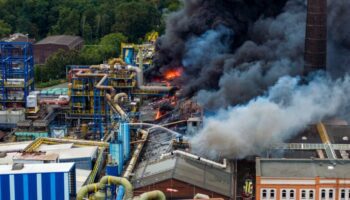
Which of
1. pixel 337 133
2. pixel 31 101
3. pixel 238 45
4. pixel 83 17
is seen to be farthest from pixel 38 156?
pixel 83 17

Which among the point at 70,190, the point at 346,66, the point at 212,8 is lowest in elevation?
the point at 70,190

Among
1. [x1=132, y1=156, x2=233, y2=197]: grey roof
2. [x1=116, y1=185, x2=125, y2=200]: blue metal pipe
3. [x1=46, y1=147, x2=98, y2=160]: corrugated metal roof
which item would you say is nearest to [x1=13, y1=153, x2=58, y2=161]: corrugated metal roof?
[x1=46, y1=147, x2=98, y2=160]: corrugated metal roof

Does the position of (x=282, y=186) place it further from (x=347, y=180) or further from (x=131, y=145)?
(x=131, y=145)

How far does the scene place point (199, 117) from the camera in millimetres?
47781

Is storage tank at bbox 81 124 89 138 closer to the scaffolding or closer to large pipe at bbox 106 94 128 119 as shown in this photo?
large pipe at bbox 106 94 128 119

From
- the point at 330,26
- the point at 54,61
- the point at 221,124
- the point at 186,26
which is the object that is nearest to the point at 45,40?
the point at 54,61

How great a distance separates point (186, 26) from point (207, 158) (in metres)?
21.5

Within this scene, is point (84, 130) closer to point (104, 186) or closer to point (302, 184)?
point (302, 184)

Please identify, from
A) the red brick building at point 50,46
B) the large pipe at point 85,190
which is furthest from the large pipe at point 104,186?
the red brick building at point 50,46

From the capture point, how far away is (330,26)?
55.0 metres

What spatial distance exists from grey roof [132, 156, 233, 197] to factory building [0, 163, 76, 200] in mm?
4110

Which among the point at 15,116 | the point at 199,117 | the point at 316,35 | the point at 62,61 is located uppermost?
the point at 316,35

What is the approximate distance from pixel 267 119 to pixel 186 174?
712cm

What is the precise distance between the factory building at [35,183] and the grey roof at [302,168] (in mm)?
9115
